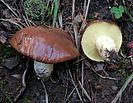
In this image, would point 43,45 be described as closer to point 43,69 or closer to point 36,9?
point 43,69

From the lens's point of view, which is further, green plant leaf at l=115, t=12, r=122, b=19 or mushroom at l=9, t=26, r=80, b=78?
green plant leaf at l=115, t=12, r=122, b=19

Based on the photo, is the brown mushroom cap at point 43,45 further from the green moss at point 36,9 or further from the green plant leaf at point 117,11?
the green plant leaf at point 117,11

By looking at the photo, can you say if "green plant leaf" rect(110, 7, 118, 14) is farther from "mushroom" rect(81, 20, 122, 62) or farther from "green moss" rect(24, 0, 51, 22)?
"green moss" rect(24, 0, 51, 22)

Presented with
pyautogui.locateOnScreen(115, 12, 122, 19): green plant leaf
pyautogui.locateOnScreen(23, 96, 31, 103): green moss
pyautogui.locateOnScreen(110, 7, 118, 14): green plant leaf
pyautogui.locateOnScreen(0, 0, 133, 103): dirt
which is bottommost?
pyautogui.locateOnScreen(23, 96, 31, 103): green moss

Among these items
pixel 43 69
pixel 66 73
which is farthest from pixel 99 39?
pixel 43 69

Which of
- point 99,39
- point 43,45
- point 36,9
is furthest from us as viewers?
point 36,9

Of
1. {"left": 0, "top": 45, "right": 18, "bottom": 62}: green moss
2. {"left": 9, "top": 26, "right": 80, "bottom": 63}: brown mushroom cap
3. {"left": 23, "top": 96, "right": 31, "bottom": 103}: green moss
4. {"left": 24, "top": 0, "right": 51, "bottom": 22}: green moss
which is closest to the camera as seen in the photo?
{"left": 9, "top": 26, "right": 80, "bottom": 63}: brown mushroom cap

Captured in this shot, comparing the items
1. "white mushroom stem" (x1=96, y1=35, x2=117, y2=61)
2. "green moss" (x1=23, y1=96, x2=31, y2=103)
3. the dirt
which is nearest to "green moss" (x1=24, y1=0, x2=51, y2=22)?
the dirt

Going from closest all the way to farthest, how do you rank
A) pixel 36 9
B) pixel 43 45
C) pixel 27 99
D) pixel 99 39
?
1. pixel 43 45
2. pixel 27 99
3. pixel 99 39
4. pixel 36 9
